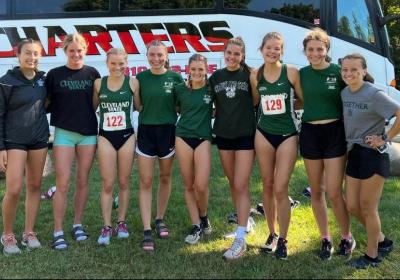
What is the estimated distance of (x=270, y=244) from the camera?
13.8ft

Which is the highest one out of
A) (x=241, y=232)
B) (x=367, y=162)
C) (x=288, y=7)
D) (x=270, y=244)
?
(x=288, y=7)

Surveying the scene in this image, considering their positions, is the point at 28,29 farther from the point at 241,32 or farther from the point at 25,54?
the point at 25,54

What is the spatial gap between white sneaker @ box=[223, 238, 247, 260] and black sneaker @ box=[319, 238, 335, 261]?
2.11 ft

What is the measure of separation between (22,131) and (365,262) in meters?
3.00

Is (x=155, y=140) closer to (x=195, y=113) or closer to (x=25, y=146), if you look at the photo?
(x=195, y=113)

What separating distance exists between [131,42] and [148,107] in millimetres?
3878

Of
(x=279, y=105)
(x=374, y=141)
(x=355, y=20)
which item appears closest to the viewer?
(x=374, y=141)

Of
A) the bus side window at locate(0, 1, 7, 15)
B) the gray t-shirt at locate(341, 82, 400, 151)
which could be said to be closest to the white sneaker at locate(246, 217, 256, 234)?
the gray t-shirt at locate(341, 82, 400, 151)

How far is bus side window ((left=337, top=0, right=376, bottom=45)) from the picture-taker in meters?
8.09

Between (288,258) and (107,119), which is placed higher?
(107,119)

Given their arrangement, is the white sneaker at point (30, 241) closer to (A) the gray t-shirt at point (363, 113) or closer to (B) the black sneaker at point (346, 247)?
(B) the black sneaker at point (346, 247)

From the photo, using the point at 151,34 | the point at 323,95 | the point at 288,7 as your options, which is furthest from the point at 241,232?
the point at 288,7

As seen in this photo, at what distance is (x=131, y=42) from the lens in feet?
26.3

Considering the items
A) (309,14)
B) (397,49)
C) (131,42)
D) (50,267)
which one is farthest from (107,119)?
(397,49)
